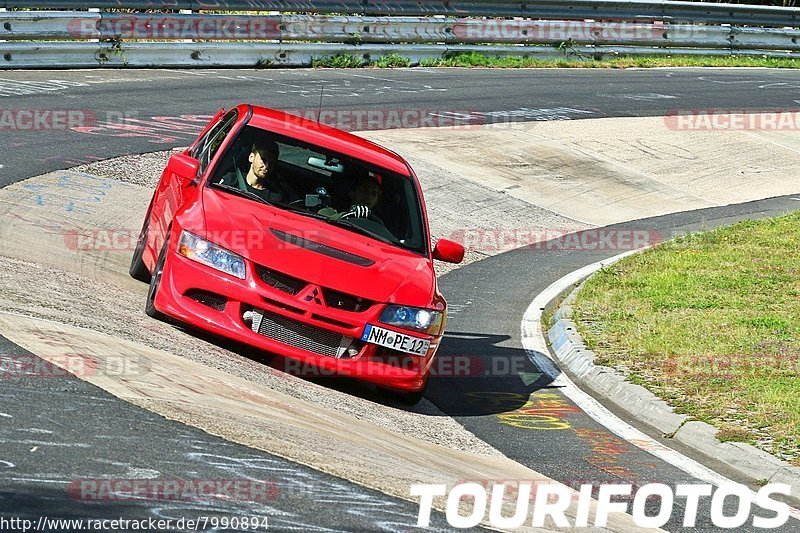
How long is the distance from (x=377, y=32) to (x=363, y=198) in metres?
17.4

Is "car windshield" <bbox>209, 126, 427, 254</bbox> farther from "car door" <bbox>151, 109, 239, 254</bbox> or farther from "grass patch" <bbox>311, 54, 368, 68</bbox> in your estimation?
"grass patch" <bbox>311, 54, 368, 68</bbox>

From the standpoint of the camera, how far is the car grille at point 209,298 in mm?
7939

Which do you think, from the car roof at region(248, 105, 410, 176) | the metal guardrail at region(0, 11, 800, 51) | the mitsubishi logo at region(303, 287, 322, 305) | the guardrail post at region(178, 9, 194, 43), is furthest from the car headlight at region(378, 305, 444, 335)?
the guardrail post at region(178, 9, 194, 43)

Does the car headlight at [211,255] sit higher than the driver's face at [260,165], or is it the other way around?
the driver's face at [260,165]

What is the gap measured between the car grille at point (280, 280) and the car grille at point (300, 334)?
0.18 metres

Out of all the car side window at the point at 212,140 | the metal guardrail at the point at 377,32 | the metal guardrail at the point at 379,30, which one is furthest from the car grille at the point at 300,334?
the metal guardrail at the point at 379,30

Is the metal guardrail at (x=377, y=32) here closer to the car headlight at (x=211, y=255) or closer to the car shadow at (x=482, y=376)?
the car shadow at (x=482, y=376)

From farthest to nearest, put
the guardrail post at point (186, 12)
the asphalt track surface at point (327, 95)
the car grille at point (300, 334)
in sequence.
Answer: the guardrail post at point (186, 12) → the asphalt track surface at point (327, 95) → the car grille at point (300, 334)

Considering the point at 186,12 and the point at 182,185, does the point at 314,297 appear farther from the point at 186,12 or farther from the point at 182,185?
the point at 186,12

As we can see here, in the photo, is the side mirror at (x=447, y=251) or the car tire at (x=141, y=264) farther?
the car tire at (x=141, y=264)

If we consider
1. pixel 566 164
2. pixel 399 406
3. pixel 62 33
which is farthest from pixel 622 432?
pixel 62 33

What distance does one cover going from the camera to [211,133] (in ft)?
33.4

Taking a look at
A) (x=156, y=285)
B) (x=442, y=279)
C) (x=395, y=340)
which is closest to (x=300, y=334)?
(x=395, y=340)

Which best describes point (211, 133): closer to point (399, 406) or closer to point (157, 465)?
point (399, 406)
